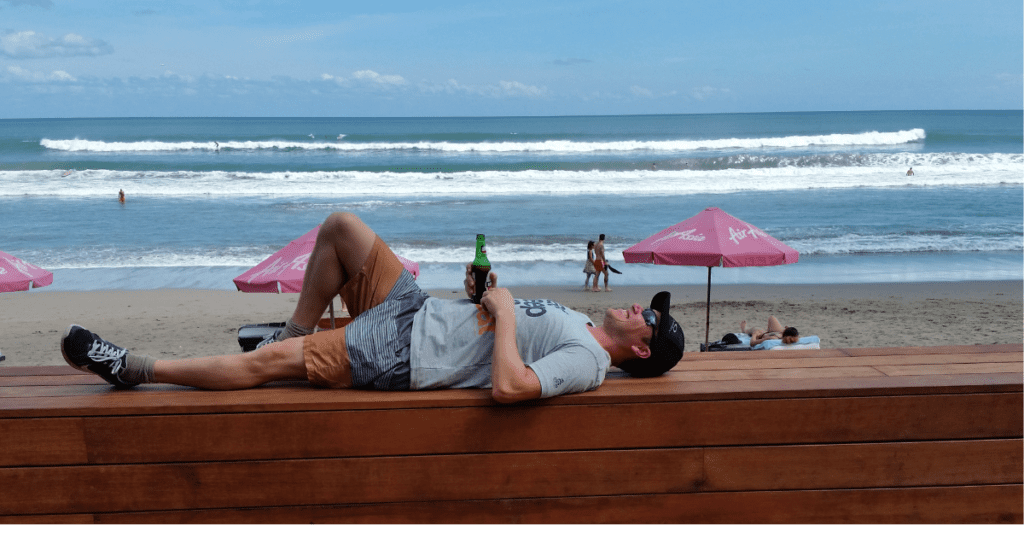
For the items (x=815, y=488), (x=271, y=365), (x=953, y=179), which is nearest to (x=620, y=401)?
(x=815, y=488)

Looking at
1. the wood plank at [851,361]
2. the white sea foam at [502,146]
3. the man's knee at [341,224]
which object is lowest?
the wood plank at [851,361]

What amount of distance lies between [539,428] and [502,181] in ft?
86.6

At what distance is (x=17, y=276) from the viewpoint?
6.45 m

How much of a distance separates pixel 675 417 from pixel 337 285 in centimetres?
135

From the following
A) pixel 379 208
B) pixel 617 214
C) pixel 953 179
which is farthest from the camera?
pixel 953 179

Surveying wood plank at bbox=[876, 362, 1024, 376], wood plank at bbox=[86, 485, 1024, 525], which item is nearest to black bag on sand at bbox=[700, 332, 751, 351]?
wood plank at bbox=[876, 362, 1024, 376]

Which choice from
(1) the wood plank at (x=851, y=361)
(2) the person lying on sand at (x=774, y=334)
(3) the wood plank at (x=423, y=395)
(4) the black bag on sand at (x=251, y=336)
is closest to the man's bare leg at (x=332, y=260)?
(3) the wood plank at (x=423, y=395)

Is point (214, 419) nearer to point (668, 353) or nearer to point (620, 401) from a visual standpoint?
point (620, 401)

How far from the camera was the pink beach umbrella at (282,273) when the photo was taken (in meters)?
5.73

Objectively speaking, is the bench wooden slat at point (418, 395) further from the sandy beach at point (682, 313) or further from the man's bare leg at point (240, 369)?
→ the sandy beach at point (682, 313)

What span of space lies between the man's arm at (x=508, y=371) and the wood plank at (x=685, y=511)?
15.1 inches

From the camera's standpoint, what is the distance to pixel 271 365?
2.64m

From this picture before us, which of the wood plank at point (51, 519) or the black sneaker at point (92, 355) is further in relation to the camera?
the black sneaker at point (92, 355)

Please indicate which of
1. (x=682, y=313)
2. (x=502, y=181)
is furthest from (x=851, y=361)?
(x=502, y=181)
